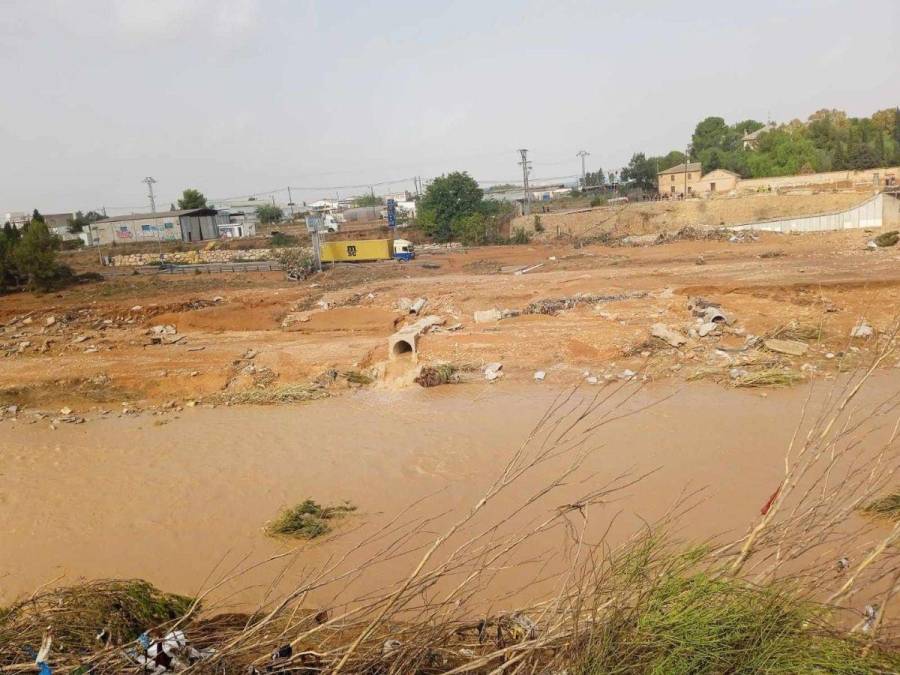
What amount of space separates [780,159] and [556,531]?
43.5 meters

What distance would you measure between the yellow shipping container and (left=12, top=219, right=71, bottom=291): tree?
10.1 meters

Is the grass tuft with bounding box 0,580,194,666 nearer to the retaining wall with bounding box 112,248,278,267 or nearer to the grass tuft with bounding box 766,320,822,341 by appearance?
the grass tuft with bounding box 766,320,822,341

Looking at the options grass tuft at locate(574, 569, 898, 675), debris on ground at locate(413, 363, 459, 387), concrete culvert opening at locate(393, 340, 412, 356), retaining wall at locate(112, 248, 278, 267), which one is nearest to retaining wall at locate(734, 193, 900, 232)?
concrete culvert opening at locate(393, 340, 412, 356)

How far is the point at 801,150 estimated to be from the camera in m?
41.3

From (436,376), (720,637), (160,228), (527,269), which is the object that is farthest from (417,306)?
(160,228)

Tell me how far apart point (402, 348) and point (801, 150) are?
39.6 metres

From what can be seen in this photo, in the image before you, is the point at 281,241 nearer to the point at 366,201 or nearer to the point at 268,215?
the point at 268,215

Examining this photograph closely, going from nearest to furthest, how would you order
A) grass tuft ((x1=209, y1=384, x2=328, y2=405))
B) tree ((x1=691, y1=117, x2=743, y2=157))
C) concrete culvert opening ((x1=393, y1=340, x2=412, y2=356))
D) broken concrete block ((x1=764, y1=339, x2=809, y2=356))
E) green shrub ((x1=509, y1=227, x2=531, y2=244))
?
broken concrete block ((x1=764, y1=339, x2=809, y2=356)) → grass tuft ((x1=209, y1=384, x2=328, y2=405)) → concrete culvert opening ((x1=393, y1=340, x2=412, y2=356)) → green shrub ((x1=509, y1=227, x2=531, y2=244)) → tree ((x1=691, y1=117, x2=743, y2=157))

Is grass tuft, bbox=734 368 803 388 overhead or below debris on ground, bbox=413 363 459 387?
below

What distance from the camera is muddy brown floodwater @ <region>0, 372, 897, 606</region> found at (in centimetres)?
618

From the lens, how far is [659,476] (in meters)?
7.09

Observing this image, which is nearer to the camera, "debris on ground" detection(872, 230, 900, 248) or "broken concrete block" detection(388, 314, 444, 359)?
"broken concrete block" detection(388, 314, 444, 359)

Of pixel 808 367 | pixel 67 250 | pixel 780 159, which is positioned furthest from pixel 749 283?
pixel 67 250

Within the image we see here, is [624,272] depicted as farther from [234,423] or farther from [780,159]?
[780,159]
